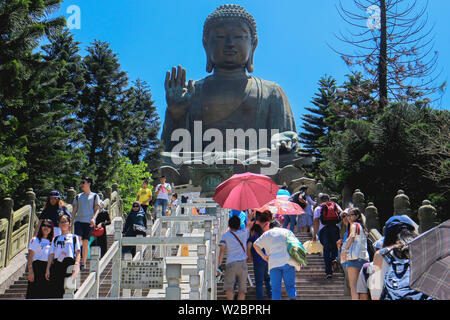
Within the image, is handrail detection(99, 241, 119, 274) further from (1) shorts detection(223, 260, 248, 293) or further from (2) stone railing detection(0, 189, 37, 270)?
(2) stone railing detection(0, 189, 37, 270)

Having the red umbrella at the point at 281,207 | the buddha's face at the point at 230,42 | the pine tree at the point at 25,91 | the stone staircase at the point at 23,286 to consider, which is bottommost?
the stone staircase at the point at 23,286

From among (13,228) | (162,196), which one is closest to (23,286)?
(13,228)

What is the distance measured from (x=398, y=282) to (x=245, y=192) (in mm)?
4697

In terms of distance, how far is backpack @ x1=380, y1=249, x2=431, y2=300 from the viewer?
3.32 m

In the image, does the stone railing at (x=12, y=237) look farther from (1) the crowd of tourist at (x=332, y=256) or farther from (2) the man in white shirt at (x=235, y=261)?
(2) the man in white shirt at (x=235, y=261)

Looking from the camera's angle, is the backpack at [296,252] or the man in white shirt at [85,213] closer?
the backpack at [296,252]

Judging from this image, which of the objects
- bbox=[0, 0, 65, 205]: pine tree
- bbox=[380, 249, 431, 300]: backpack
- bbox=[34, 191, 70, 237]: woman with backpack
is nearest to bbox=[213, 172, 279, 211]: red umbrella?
bbox=[34, 191, 70, 237]: woman with backpack

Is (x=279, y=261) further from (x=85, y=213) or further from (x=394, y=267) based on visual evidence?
(x=85, y=213)

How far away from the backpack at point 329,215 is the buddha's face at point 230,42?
19.0 m

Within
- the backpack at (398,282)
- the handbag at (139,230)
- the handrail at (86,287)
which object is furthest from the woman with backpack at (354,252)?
the handbag at (139,230)

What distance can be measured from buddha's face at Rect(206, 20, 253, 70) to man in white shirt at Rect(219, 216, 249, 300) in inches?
809

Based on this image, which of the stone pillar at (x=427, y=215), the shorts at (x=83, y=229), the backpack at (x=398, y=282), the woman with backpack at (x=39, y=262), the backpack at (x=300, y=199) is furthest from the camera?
the backpack at (x=300, y=199)

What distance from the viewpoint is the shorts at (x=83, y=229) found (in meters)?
7.80

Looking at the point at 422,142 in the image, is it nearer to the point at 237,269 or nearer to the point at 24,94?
the point at 237,269
